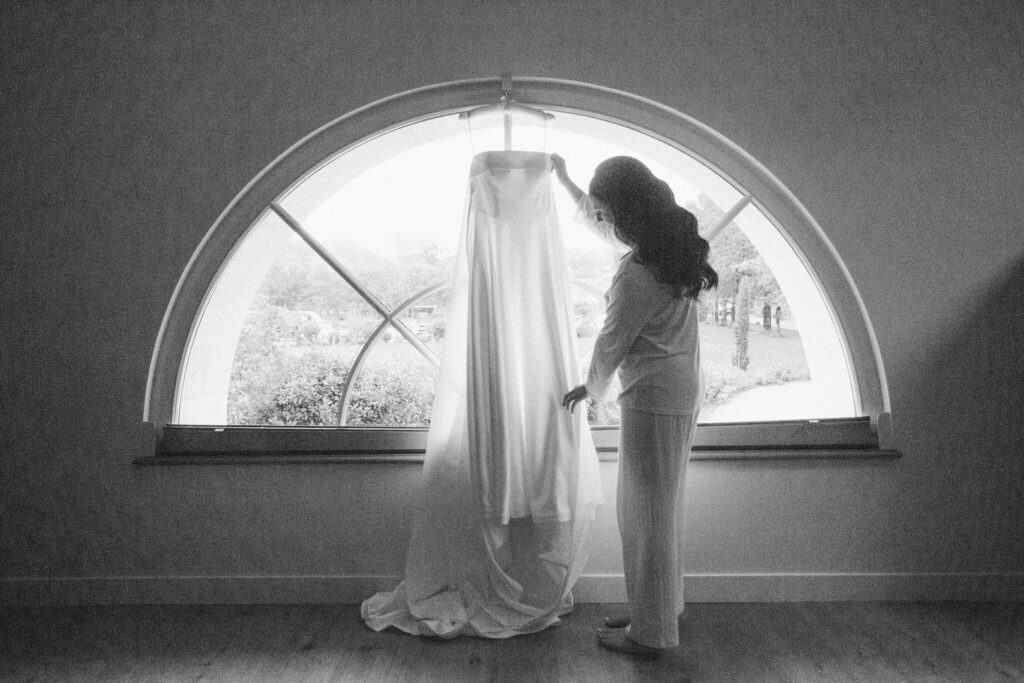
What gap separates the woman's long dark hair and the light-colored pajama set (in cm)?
5

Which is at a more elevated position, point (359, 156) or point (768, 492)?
point (359, 156)

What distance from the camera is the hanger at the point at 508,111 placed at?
7.78 ft

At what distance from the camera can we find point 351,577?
242 cm

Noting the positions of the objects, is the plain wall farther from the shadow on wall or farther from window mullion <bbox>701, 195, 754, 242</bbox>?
window mullion <bbox>701, 195, 754, 242</bbox>

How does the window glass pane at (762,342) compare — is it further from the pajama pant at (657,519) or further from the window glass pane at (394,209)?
the window glass pane at (394,209)

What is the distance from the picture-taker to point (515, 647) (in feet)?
6.86

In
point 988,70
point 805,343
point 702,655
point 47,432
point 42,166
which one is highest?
point 988,70

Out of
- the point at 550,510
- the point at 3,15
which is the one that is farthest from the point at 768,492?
the point at 3,15

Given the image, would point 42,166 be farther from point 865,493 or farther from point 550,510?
point 865,493

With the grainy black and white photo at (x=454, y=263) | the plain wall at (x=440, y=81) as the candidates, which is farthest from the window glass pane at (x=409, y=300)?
the plain wall at (x=440, y=81)

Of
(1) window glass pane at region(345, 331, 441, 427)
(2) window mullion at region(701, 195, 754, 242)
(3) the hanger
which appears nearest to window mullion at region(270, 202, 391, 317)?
(1) window glass pane at region(345, 331, 441, 427)

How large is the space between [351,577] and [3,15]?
2.50 m

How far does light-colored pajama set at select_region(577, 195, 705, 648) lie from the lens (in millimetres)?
1987

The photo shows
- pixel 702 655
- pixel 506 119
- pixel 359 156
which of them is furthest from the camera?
pixel 359 156
